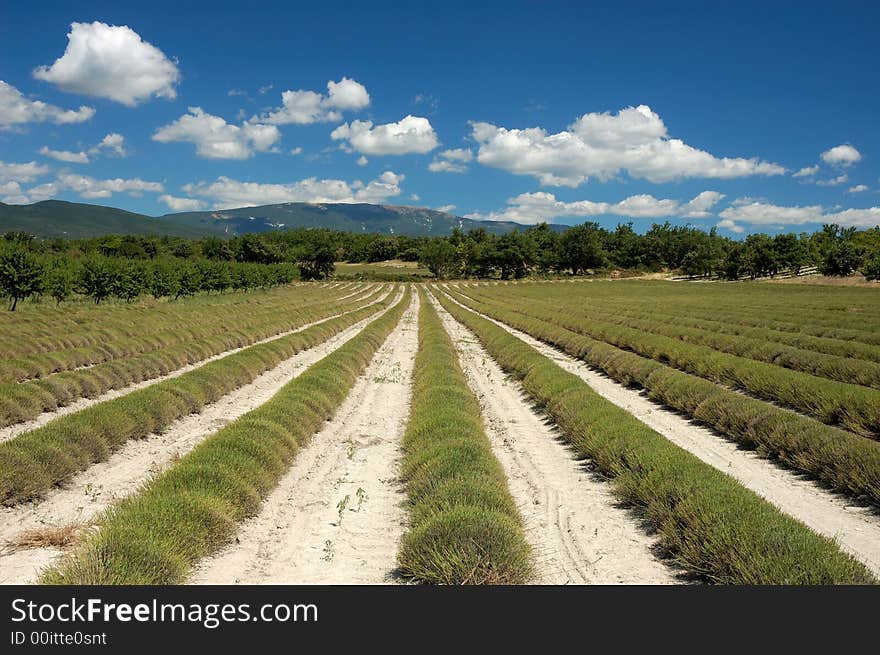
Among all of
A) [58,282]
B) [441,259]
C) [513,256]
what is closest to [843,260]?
[513,256]

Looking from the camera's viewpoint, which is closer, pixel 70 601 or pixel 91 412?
pixel 70 601

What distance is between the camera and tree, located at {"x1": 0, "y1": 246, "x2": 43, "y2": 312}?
40.2 m

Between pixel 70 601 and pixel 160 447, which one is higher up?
pixel 70 601

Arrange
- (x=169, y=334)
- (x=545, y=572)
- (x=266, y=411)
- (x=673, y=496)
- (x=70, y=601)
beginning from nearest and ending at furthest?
1. (x=70, y=601)
2. (x=545, y=572)
3. (x=673, y=496)
4. (x=266, y=411)
5. (x=169, y=334)

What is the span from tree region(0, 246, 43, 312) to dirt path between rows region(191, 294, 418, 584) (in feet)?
127

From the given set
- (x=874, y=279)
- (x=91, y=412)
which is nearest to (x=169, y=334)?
(x=91, y=412)

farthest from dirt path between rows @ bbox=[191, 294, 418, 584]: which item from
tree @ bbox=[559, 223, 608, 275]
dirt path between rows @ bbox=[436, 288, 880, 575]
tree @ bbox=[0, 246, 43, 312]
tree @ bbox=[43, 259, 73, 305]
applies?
tree @ bbox=[559, 223, 608, 275]

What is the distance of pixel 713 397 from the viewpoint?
12828 millimetres

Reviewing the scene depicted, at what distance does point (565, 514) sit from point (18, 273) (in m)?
45.6

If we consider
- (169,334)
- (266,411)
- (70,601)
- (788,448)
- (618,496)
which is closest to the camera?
(70,601)

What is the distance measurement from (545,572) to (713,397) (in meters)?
8.63

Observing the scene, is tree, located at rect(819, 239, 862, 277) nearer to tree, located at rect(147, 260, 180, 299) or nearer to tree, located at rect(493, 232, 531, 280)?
tree, located at rect(493, 232, 531, 280)

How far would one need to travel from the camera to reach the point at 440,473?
8.02 metres

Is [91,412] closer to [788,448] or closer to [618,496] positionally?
[618,496]
